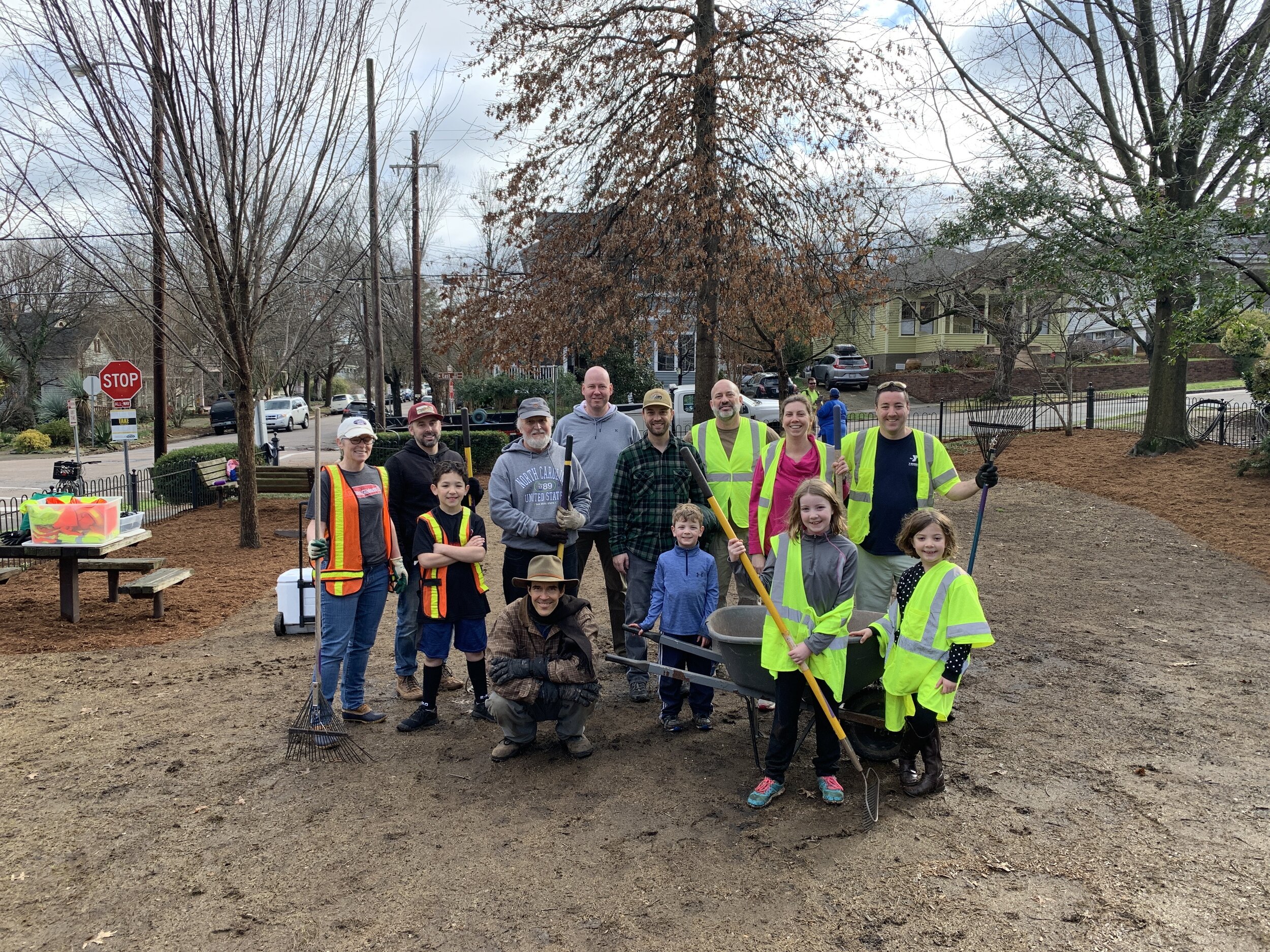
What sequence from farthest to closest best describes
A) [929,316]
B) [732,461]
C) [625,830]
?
[929,316] < [732,461] < [625,830]

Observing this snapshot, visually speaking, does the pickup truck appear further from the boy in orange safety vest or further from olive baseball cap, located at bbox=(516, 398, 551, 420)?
the boy in orange safety vest

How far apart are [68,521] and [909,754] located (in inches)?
271

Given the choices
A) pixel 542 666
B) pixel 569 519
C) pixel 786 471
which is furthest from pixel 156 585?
pixel 786 471

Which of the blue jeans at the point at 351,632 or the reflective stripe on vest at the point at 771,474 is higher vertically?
the reflective stripe on vest at the point at 771,474

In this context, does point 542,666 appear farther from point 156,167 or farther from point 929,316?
point 929,316

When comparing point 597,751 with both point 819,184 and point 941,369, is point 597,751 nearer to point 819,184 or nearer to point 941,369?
point 819,184

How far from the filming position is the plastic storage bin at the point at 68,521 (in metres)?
7.34

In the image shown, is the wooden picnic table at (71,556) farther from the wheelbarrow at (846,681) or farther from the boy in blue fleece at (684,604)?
the wheelbarrow at (846,681)

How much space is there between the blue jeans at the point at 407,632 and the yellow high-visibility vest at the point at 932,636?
2.99 meters

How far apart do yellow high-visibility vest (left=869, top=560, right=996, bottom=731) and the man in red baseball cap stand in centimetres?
267

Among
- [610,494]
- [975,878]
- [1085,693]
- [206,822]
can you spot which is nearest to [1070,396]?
[1085,693]

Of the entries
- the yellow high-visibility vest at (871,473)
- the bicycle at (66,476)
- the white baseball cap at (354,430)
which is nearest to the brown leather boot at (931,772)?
the yellow high-visibility vest at (871,473)

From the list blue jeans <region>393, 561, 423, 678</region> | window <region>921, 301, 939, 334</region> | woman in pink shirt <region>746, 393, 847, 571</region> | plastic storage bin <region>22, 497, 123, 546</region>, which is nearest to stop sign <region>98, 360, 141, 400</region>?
plastic storage bin <region>22, 497, 123, 546</region>

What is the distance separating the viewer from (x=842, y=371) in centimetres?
3531
